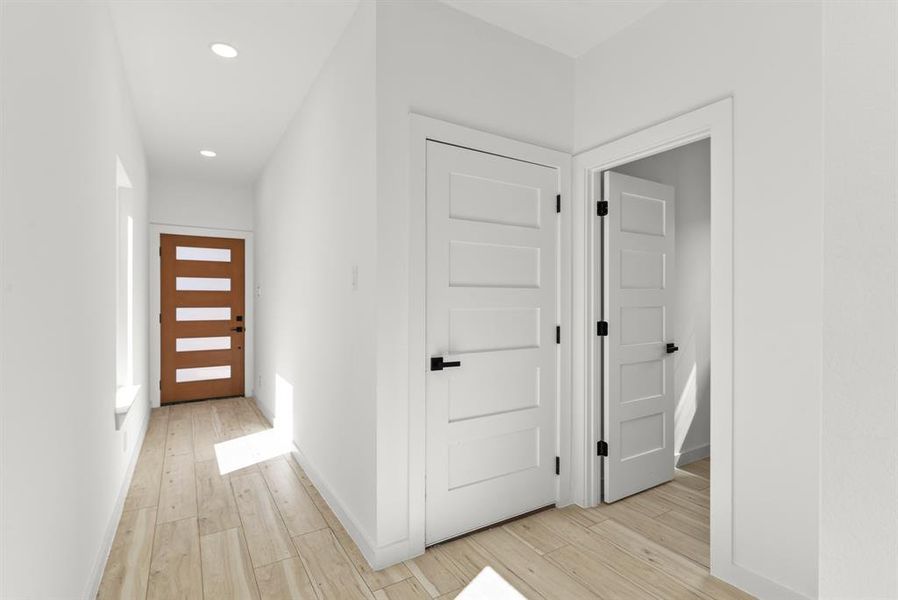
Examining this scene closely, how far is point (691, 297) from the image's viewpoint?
11.0 ft

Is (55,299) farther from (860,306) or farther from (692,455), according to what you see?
(692,455)

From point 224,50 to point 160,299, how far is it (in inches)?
146

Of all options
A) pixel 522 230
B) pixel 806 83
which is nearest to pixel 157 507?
pixel 522 230

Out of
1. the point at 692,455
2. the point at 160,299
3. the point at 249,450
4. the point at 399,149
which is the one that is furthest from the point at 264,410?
the point at 692,455

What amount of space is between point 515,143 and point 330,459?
7.20ft

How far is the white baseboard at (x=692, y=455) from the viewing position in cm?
336

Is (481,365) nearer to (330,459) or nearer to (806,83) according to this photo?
(330,459)

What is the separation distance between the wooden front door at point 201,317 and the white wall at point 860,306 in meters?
6.17

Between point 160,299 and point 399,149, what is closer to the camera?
point 399,149

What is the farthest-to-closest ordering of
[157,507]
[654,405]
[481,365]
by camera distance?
[654,405] < [157,507] < [481,365]

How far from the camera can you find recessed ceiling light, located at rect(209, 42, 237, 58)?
2709 millimetres

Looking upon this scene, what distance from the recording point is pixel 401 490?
2.17 m

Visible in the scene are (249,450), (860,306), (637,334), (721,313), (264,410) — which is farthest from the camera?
(264,410)

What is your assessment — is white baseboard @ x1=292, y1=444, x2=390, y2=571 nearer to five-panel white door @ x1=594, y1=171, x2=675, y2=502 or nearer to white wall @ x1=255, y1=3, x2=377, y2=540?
white wall @ x1=255, y1=3, x2=377, y2=540
